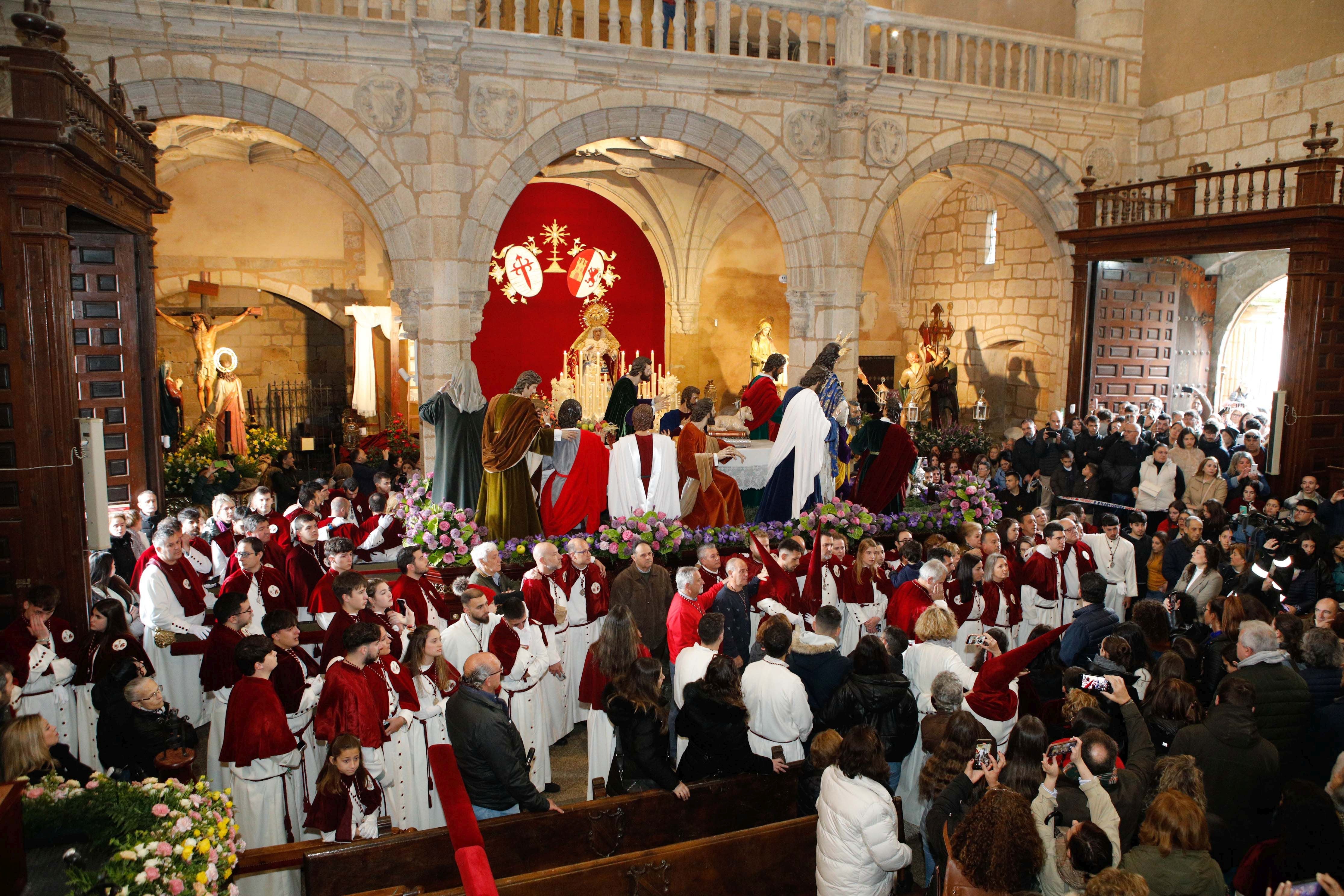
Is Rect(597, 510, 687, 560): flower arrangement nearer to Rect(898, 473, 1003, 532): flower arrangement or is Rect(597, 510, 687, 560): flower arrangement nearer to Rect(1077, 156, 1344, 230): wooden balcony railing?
Rect(898, 473, 1003, 532): flower arrangement

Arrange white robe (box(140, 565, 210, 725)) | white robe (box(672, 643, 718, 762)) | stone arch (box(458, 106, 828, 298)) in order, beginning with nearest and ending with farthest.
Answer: white robe (box(672, 643, 718, 762)), white robe (box(140, 565, 210, 725)), stone arch (box(458, 106, 828, 298))

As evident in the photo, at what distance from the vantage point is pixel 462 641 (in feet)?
18.1

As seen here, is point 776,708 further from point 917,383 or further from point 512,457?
point 917,383

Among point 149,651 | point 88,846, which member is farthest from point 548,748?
point 88,846

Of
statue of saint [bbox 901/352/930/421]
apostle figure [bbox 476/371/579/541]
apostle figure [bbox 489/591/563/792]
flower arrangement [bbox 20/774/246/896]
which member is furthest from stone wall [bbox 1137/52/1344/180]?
flower arrangement [bbox 20/774/246/896]

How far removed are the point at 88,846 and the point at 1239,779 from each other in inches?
188

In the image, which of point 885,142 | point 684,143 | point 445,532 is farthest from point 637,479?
point 885,142

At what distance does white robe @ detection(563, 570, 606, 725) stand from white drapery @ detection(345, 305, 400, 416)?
9588 mm

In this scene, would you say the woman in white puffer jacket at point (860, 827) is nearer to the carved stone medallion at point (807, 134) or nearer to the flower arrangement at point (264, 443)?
the carved stone medallion at point (807, 134)

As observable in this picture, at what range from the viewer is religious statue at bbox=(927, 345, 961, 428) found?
1602 centimetres

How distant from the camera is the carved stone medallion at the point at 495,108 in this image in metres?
10.5

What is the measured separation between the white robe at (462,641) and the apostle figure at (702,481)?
3.16 metres

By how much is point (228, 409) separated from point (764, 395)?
27.6 feet

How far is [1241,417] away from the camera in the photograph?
13.5 meters
